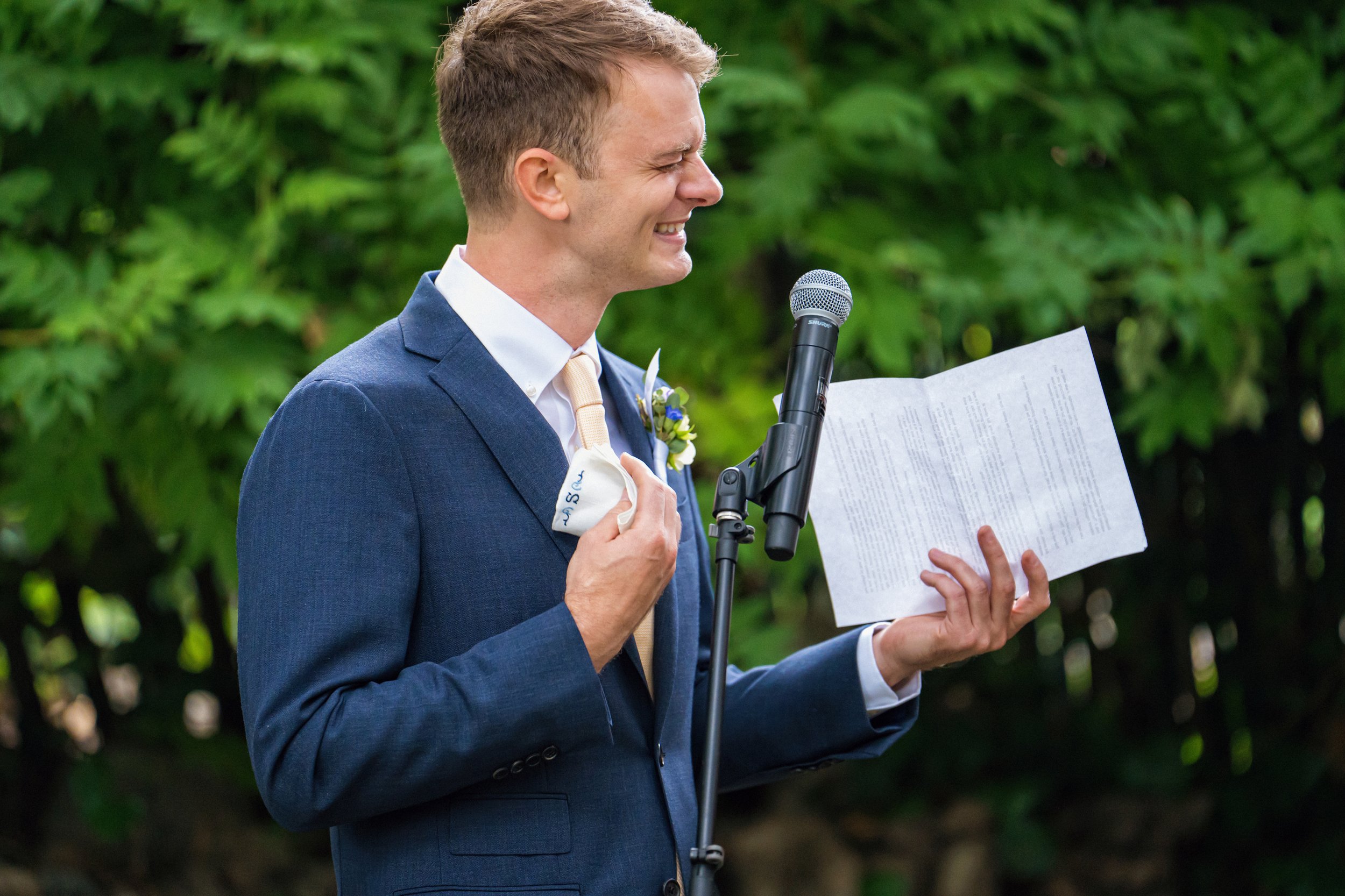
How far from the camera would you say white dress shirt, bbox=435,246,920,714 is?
1.59 metres

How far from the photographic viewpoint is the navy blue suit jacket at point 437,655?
133cm

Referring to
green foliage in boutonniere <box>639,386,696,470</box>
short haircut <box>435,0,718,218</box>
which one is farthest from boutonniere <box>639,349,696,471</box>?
short haircut <box>435,0,718,218</box>

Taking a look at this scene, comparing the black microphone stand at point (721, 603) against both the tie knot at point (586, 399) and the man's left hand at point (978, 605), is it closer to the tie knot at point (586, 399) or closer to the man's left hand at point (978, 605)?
the tie knot at point (586, 399)

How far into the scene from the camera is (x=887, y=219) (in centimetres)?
316

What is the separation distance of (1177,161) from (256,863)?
366 centimetres

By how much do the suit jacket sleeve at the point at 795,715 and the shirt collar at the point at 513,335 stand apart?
41cm

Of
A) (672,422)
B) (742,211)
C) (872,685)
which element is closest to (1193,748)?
(742,211)

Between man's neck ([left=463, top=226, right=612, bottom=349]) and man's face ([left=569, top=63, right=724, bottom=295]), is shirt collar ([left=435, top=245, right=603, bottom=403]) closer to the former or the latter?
man's neck ([left=463, top=226, right=612, bottom=349])

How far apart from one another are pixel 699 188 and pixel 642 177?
8cm

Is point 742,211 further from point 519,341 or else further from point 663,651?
point 663,651

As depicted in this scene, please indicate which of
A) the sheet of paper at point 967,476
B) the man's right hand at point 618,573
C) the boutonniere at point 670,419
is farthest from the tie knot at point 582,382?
the sheet of paper at point 967,476

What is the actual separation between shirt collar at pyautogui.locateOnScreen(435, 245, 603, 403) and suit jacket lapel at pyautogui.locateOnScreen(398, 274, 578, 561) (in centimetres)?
3

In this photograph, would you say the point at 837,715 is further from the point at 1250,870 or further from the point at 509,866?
the point at 1250,870

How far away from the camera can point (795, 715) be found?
184cm
